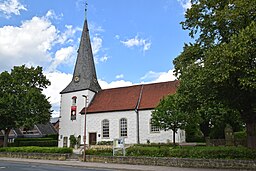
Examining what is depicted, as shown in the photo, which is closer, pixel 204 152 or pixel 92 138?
pixel 204 152

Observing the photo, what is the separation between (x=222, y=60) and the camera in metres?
13.7

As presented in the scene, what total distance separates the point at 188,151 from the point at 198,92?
4.55 metres

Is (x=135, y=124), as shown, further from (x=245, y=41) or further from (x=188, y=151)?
(x=245, y=41)

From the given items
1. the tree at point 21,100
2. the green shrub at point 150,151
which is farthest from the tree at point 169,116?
the tree at point 21,100

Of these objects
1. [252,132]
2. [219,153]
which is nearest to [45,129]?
[219,153]

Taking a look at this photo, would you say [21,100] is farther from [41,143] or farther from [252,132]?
[252,132]

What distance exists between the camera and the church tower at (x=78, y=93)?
42438 mm

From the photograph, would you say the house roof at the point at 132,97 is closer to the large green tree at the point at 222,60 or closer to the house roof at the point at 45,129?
the large green tree at the point at 222,60

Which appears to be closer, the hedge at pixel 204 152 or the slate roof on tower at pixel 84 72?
the hedge at pixel 204 152

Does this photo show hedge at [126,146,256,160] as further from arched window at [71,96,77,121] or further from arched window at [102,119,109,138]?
arched window at [71,96,77,121]

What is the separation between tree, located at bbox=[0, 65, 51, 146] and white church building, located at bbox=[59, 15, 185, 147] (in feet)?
16.4

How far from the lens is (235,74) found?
14062 millimetres

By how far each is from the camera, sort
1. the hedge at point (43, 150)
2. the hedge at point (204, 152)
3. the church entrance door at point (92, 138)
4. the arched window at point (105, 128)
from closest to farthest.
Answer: the hedge at point (204, 152), the hedge at point (43, 150), the arched window at point (105, 128), the church entrance door at point (92, 138)

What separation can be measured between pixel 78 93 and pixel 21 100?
32.9 feet
